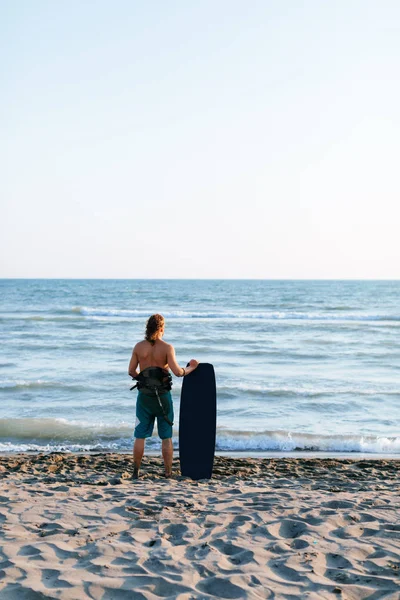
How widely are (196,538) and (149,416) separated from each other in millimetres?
2177

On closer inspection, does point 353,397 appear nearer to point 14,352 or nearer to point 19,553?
point 19,553

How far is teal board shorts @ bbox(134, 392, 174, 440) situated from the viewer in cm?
→ 591

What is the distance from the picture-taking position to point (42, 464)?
6797 mm

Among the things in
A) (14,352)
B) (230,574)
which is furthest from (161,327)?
(14,352)

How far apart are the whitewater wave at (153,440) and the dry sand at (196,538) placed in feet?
6.59

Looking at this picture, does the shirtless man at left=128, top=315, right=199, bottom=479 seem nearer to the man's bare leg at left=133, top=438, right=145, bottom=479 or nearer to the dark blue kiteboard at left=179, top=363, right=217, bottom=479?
the man's bare leg at left=133, top=438, right=145, bottom=479

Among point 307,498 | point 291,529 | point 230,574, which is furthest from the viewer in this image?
point 307,498

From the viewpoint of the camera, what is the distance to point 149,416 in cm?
599

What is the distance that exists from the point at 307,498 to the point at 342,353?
1304 centimetres

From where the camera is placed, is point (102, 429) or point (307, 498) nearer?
point (307, 498)

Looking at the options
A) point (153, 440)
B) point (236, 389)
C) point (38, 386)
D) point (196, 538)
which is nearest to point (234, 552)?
point (196, 538)

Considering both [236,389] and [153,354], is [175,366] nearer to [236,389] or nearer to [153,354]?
[153,354]

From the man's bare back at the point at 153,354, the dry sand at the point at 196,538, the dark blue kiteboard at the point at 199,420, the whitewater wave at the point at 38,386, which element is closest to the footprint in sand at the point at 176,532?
the dry sand at the point at 196,538

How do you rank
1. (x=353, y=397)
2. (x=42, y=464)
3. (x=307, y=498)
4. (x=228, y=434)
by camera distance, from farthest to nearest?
(x=353, y=397), (x=228, y=434), (x=42, y=464), (x=307, y=498)
